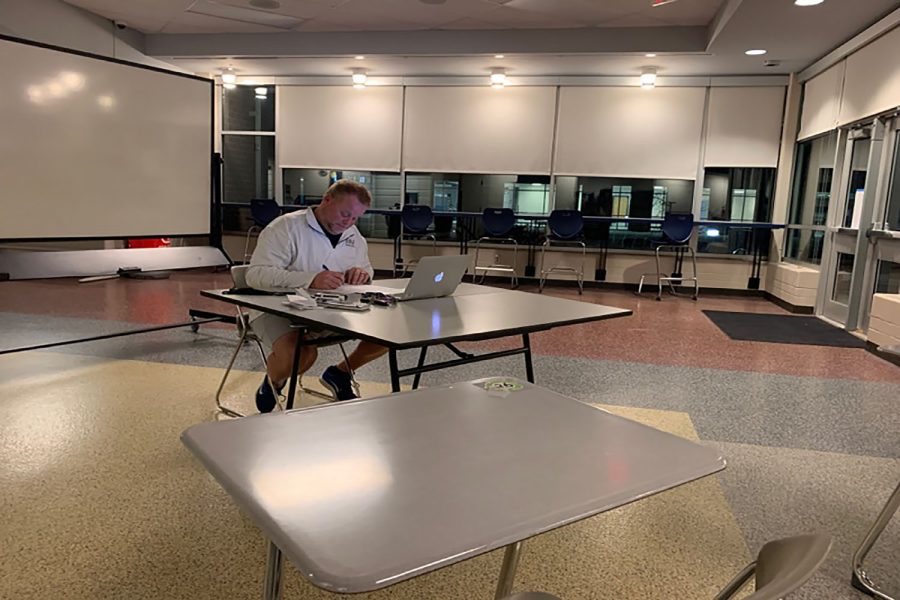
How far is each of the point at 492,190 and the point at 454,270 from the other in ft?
20.3

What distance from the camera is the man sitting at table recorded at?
2471 mm

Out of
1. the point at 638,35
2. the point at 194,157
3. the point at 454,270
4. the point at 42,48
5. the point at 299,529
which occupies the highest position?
the point at 638,35

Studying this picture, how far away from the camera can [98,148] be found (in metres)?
3.79

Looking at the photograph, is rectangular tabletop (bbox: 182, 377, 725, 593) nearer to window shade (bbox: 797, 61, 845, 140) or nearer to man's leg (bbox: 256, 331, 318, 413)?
man's leg (bbox: 256, 331, 318, 413)

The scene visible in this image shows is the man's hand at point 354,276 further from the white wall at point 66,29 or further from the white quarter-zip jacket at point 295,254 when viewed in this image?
the white wall at point 66,29

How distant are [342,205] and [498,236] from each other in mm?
5249

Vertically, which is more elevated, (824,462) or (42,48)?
(42,48)

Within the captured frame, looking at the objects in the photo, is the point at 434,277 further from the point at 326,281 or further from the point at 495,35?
the point at 495,35

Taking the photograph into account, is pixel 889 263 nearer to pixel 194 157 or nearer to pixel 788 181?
pixel 788 181

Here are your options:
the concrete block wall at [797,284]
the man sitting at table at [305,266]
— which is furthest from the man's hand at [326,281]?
the concrete block wall at [797,284]

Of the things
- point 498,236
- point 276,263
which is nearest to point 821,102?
point 498,236

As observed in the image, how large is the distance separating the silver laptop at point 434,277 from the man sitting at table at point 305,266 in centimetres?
31

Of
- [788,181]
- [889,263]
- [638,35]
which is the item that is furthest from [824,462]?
[788,181]

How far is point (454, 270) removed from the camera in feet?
8.04
